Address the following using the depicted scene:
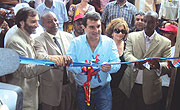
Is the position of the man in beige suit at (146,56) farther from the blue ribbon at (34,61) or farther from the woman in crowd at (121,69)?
the blue ribbon at (34,61)

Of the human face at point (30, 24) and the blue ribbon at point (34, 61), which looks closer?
the blue ribbon at point (34, 61)

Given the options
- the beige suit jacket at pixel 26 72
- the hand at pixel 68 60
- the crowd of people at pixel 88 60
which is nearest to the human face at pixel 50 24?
the crowd of people at pixel 88 60

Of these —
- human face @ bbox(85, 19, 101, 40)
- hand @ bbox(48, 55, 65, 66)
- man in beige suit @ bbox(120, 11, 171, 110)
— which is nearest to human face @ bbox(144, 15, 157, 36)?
man in beige suit @ bbox(120, 11, 171, 110)

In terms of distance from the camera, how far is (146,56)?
137 inches

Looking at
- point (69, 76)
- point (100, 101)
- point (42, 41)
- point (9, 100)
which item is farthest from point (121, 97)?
point (9, 100)

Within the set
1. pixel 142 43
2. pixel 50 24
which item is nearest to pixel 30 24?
pixel 50 24

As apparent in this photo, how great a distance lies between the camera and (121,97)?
148 inches

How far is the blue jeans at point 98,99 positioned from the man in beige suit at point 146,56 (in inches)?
20.7

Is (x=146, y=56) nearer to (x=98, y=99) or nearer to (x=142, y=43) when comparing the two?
(x=142, y=43)

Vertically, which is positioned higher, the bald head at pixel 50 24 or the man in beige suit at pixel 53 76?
the bald head at pixel 50 24

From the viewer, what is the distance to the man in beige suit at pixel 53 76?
329 centimetres

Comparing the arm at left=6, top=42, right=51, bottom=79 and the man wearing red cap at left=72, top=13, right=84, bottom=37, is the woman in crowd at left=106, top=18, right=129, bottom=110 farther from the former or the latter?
the arm at left=6, top=42, right=51, bottom=79

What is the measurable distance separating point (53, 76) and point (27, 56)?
568mm

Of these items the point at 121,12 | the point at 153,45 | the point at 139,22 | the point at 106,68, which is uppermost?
the point at 121,12
